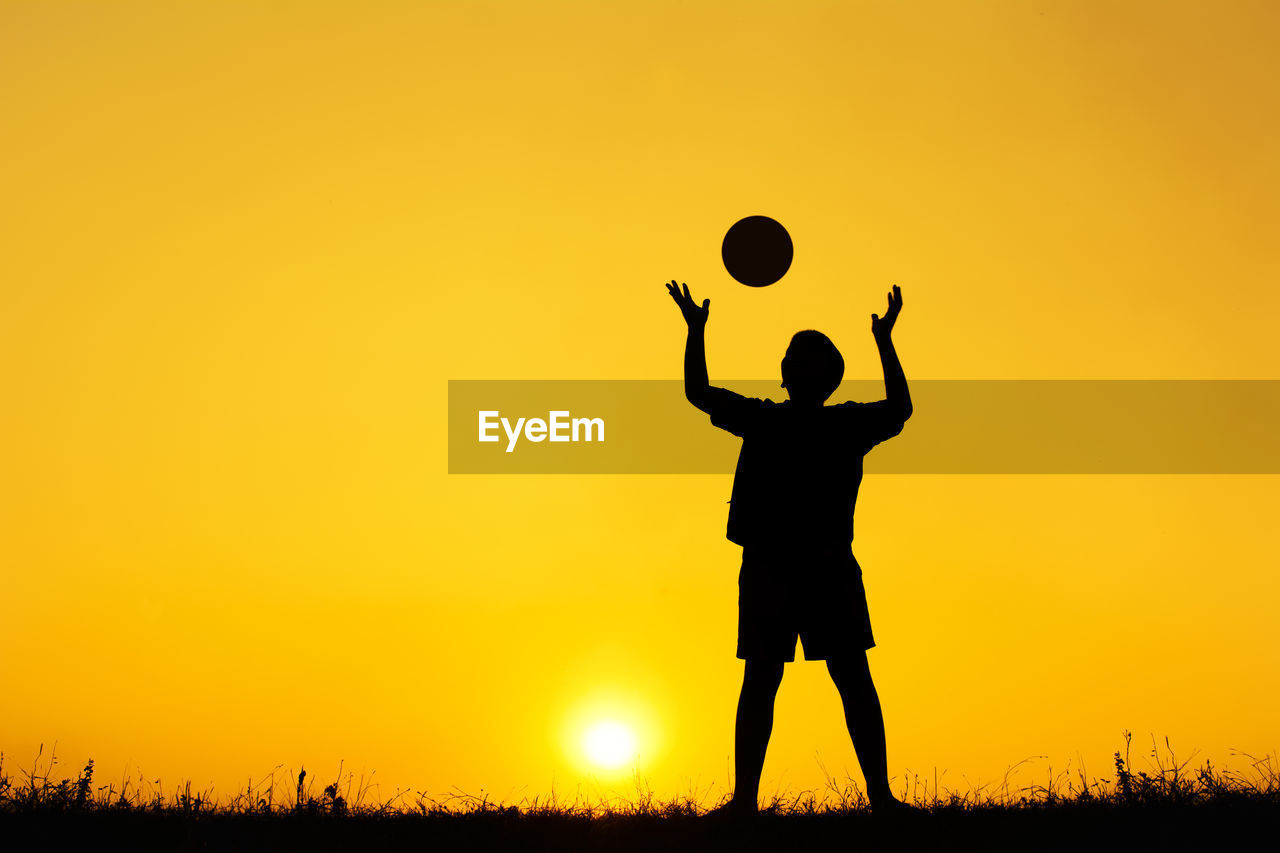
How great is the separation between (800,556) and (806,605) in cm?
27

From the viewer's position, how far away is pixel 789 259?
A: 896 cm

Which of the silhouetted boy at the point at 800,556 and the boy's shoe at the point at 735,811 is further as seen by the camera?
the silhouetted boy at the point at 800,556

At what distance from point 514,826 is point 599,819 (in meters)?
0.51

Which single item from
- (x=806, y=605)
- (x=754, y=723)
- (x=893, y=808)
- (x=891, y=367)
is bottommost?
(x=893, y=808)

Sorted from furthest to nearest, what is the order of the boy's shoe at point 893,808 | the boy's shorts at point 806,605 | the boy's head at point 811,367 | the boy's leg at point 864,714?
the boy's head at point 811,367, the boy's shorts at point 806,605, the boy's leg at point 864,714, the boy's shoe at point 893,808

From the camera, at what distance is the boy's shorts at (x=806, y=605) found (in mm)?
6539

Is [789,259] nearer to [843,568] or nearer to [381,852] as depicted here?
[843,568]

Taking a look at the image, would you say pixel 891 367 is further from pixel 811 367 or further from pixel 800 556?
pixel 800 556

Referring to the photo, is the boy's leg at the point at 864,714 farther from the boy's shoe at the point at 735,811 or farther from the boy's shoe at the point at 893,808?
the boy's shoe at the point at 735,811

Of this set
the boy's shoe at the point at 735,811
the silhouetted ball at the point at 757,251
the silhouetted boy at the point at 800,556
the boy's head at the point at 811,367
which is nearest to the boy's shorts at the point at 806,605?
the silhouetted boy at the point at 800,556

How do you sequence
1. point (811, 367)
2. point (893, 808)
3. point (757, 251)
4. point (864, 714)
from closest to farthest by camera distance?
point (893, 808) < point (864, 714) < point (811, 367) < point (757, 251)

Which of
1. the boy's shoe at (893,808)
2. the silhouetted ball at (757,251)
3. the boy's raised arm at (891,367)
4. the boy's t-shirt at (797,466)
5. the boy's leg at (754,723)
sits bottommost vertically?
the boy's shoe at (893,808)

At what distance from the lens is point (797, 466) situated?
258 inches

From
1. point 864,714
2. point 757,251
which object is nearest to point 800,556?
point 864,714
